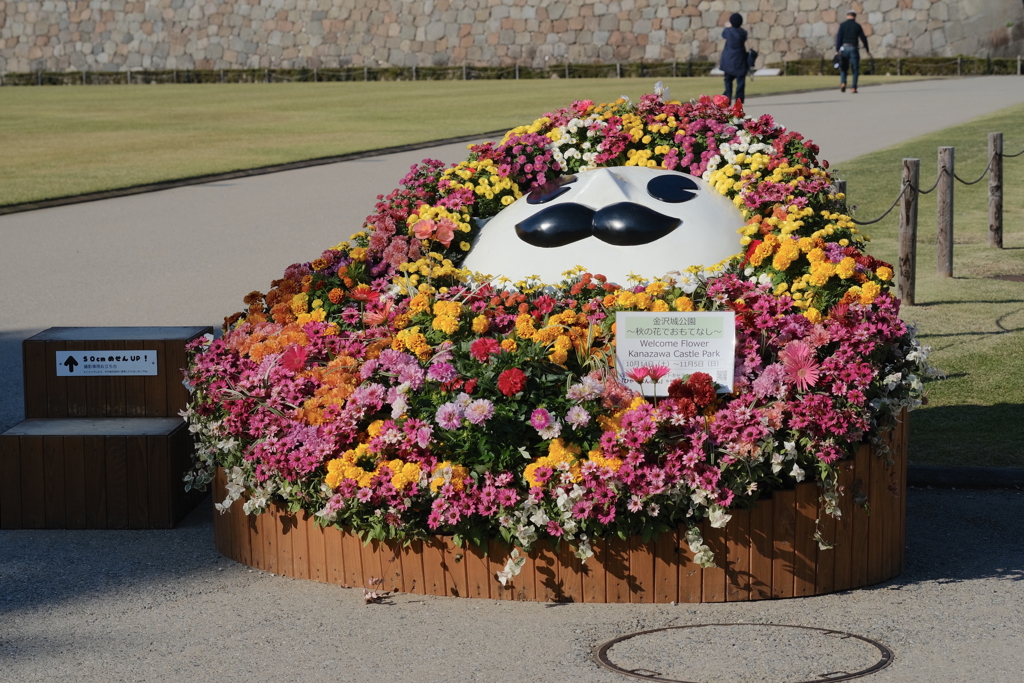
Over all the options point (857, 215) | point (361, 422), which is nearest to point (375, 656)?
point (361, 422)

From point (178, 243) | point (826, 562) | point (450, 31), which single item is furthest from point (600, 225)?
point (450, 31)

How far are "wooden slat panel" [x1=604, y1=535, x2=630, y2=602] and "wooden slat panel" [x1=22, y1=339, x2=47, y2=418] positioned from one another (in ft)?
8.21

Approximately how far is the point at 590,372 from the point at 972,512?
1770 millimetres

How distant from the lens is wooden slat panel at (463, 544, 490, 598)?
4086 mm

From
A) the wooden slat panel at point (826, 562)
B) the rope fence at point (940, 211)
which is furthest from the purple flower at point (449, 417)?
the rope fence at point (940, 211)

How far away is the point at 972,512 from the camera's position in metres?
4.98

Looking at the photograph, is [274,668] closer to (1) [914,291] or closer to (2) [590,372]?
(2) [590,372]

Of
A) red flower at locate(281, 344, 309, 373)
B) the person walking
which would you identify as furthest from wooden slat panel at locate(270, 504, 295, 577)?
the person walking

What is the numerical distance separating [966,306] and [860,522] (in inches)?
227

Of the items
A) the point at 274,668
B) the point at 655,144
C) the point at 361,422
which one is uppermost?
the point at 655,144

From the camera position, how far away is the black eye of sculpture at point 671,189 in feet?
18.1

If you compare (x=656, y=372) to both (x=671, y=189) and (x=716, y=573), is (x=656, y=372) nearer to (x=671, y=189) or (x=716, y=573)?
(x=716, y=573)

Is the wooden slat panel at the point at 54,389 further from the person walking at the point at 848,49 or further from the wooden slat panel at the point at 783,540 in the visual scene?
the person walking at the point at 848,49

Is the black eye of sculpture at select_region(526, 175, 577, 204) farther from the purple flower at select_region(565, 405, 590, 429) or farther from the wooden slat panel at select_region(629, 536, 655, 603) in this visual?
the wooden slat panel at select_region(629, 536, 655, 603)
